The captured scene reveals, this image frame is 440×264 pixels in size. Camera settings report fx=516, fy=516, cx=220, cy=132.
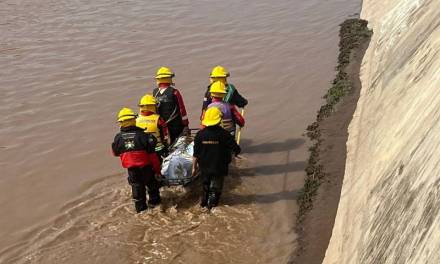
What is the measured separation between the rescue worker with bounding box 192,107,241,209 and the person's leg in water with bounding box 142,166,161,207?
0.77 meters

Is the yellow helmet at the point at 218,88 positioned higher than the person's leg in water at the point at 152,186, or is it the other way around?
the yellow helmet at the point at 218,88

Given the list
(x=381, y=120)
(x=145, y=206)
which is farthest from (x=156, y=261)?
(x=381, y=120)

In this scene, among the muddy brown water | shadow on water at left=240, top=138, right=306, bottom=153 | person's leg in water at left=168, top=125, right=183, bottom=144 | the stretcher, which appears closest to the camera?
the muddy brown water

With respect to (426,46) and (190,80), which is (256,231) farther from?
(190,80)

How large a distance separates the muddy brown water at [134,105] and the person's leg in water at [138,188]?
19 cm

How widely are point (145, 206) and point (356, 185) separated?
12.2 feet

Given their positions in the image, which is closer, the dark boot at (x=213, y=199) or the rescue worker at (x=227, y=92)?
the dark boot at (x=213, y=199)

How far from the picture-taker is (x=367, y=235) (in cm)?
602

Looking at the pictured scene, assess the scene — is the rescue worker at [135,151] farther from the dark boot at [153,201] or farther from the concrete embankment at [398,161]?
the concrete embankment at [398,161]

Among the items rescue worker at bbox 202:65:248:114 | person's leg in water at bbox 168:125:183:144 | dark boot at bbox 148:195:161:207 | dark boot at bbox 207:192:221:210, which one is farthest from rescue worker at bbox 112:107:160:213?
rescue worker at bbox 202:65:248:114

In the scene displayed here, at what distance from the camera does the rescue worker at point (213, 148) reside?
858 cm

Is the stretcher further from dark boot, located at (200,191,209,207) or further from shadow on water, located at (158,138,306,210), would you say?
shadow on water, located at (158,138,306,210)

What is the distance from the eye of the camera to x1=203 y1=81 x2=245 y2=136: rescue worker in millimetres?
9453

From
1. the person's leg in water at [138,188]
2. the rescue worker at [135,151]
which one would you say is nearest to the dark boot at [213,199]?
the rescue worker at [135,151]
